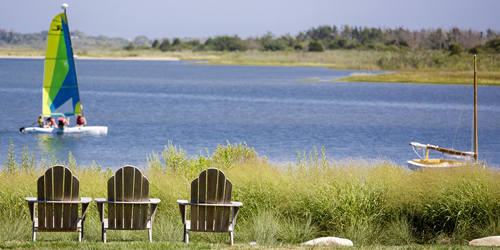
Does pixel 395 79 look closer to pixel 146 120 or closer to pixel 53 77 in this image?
pixel 146 120

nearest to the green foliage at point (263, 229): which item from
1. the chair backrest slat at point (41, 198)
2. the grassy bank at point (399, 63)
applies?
the chair backrest slat at point (41, 198)

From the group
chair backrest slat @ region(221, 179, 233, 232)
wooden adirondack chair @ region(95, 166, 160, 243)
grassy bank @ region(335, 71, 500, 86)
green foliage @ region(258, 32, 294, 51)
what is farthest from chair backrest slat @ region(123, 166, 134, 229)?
green foliage @ region(258, 32, 294, 51)

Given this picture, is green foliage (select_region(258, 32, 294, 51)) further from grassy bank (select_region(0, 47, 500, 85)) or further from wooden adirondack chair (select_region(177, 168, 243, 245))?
wooden adirondack chair (select_region(177, 168, 243, 245))

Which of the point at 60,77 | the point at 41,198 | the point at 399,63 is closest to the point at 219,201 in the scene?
the point at 41,198

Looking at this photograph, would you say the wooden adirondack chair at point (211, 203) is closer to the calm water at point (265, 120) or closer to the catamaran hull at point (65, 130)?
the calm water at point (265, 120)

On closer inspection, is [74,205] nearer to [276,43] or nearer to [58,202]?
[58,202]

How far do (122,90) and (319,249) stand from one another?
5710cm

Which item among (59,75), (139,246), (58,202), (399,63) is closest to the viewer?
(139,246)

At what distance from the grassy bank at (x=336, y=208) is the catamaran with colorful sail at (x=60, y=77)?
60.8 feet

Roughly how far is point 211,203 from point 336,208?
7.42ft

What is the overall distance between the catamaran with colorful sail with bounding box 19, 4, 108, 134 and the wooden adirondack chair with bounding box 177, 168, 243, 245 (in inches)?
816

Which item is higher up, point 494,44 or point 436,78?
Result: point 494,44

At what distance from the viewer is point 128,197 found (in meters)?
7.30

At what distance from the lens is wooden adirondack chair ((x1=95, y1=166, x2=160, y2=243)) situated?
7.27m
